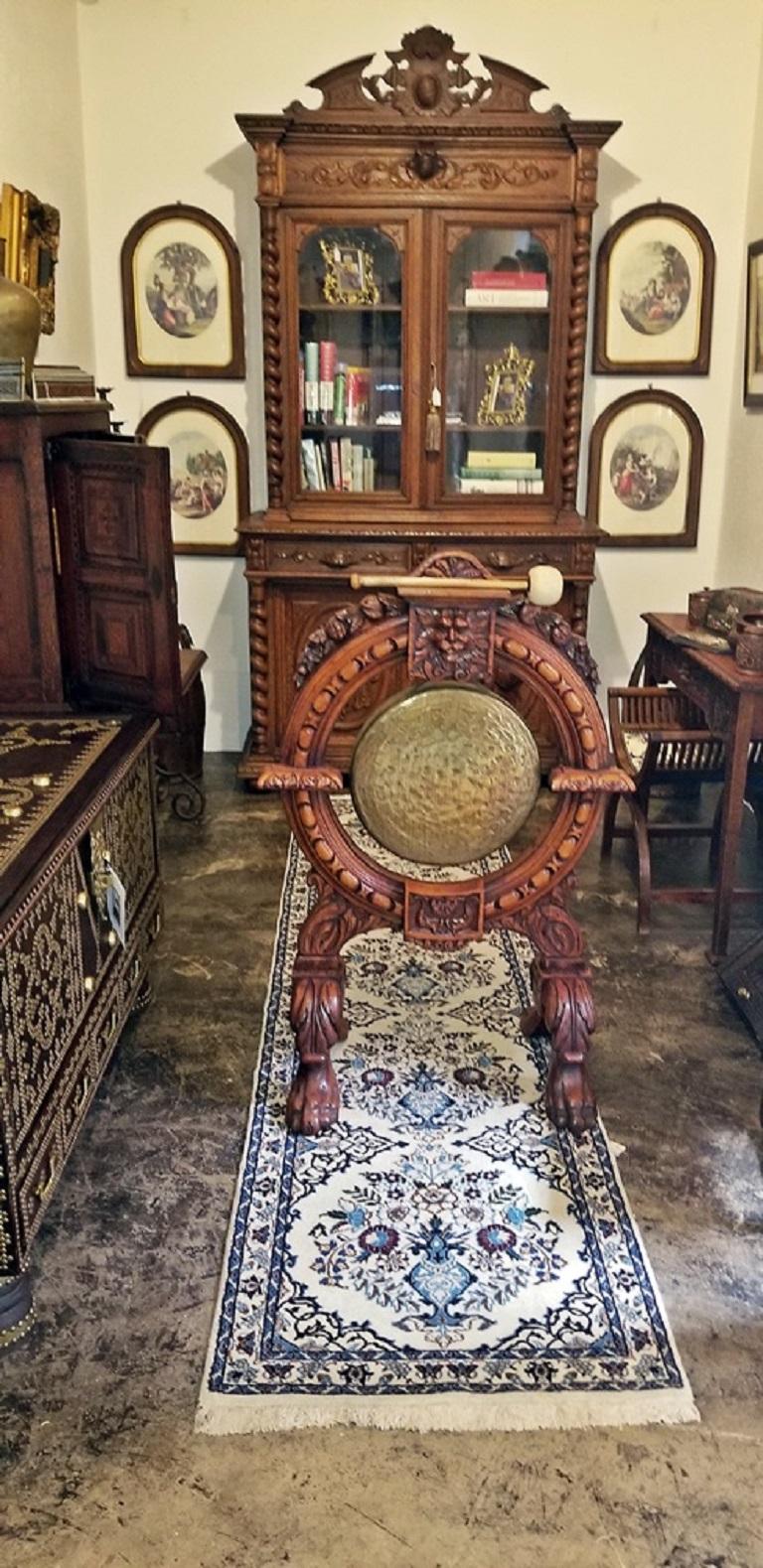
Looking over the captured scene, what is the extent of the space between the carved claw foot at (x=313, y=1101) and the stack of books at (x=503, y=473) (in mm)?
2551

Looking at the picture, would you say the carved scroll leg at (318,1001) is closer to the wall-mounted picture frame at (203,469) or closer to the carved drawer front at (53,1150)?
the carved drawer front at (53,1150)

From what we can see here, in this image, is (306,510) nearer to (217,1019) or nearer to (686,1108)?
(217,1019)

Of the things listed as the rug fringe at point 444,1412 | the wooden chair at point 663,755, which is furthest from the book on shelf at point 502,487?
the rug fringe at point 444,1412

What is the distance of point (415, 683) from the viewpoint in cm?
241

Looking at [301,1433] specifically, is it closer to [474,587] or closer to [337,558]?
[474,587]

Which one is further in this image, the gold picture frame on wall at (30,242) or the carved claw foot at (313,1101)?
Result: the gold picture frame on wall at (30,242)

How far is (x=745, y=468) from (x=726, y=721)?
182 centimetres

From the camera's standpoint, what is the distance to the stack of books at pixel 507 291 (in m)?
4.21

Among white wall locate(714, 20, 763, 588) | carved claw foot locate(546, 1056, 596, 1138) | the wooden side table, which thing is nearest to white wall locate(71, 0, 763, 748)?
white wall locate(714, 20, 763, 588)

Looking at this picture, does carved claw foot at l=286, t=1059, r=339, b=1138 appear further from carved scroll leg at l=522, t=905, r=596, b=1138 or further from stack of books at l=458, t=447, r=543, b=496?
stack of books at l=458, t=447, r=543, b=496

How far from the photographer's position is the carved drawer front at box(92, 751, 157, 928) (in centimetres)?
241

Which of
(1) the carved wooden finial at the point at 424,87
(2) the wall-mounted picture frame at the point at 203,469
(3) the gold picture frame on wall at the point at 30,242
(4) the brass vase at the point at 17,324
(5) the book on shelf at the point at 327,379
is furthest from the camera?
(2) the wall-mounted picture frame at the point at 203,469

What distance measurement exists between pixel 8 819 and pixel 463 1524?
4.46 ft

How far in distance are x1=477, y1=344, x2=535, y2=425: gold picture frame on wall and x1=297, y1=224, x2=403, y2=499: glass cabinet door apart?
331 millimetres
